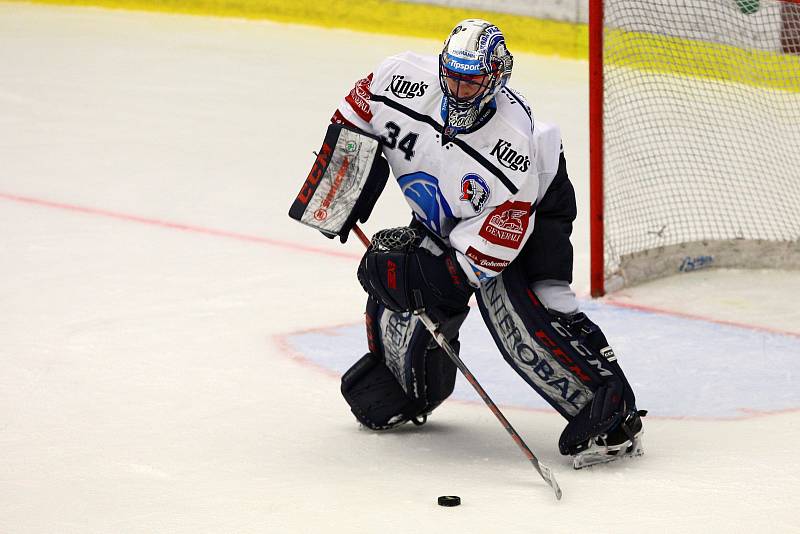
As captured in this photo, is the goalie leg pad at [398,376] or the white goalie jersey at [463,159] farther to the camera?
the goalie leg pad at [398,376]

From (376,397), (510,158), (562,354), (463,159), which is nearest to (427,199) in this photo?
(463,159)

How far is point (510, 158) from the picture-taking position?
336 centimetres

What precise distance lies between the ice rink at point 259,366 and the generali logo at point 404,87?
0.95 m

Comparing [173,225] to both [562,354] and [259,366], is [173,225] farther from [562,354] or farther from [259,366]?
[562,354]

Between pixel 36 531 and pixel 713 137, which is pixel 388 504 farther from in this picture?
pixel 713 137

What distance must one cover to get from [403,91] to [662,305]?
2.08 metres

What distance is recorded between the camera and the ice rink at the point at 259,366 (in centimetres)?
324

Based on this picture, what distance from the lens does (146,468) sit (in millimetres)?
3488

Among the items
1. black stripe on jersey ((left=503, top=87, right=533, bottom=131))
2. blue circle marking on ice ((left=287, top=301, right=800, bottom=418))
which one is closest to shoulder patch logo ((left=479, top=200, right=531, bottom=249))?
black stripe on jersey ((left=503, top=87, right=533, bottom=131))

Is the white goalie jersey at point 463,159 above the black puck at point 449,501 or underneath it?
above

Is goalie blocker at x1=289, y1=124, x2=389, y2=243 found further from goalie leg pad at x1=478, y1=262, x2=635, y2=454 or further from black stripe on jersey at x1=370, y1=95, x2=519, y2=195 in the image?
goalie leg pad at x1=478, y1=262, x2=635, y2=454

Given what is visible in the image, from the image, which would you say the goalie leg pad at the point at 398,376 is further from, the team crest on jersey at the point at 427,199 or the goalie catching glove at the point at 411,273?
the team crest on jersey at the point at 427,199

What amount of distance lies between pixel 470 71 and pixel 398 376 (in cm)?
97

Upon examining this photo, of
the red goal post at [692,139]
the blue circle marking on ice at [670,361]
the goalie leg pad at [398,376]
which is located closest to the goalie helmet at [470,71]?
the goalie leg pad at [398,376]
